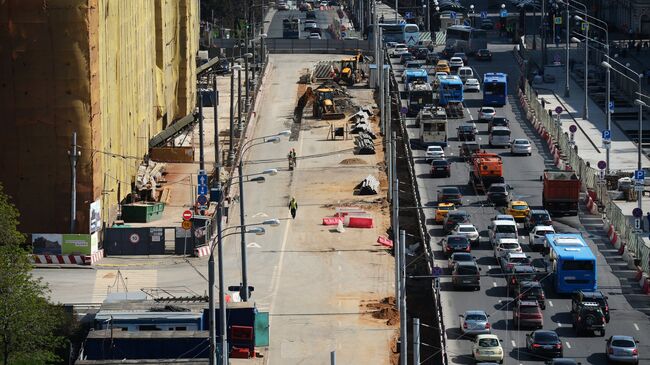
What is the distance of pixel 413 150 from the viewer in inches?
4887

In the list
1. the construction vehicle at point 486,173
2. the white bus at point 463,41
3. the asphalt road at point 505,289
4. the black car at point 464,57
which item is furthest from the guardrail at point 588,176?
the white bus at point 463,41

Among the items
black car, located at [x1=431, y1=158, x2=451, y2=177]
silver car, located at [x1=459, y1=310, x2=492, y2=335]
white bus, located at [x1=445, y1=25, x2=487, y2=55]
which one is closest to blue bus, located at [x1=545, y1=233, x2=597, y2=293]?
silver car, located at [x1=459, y1=310, x2=492, y2=335]

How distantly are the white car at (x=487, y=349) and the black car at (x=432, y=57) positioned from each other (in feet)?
315

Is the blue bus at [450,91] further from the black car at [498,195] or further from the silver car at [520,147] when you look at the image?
the black car at [498,195]

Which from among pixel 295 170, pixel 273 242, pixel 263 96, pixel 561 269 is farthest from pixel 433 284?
pixel 263 96

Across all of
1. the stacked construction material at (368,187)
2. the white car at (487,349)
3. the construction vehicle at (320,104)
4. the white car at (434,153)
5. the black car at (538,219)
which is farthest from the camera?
the construction vehicle at (320,104)

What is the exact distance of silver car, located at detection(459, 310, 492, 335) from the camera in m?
76.3

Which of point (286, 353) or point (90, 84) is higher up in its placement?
point (90, 84)

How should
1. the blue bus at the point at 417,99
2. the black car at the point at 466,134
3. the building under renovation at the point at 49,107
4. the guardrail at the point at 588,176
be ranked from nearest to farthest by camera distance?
the guardrail at the point at 588,176 < the building under renovation at the point at 49,107 < the black car at the point at 466,134 < the blue bus at the point at 417,99

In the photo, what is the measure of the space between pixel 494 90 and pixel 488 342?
6973cm

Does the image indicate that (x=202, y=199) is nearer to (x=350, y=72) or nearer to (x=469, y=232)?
(x=469, y=232)

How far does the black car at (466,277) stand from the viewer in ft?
279

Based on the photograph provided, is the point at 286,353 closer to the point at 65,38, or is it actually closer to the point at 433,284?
the point at 433,284

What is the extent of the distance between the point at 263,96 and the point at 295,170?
35.9 metres
